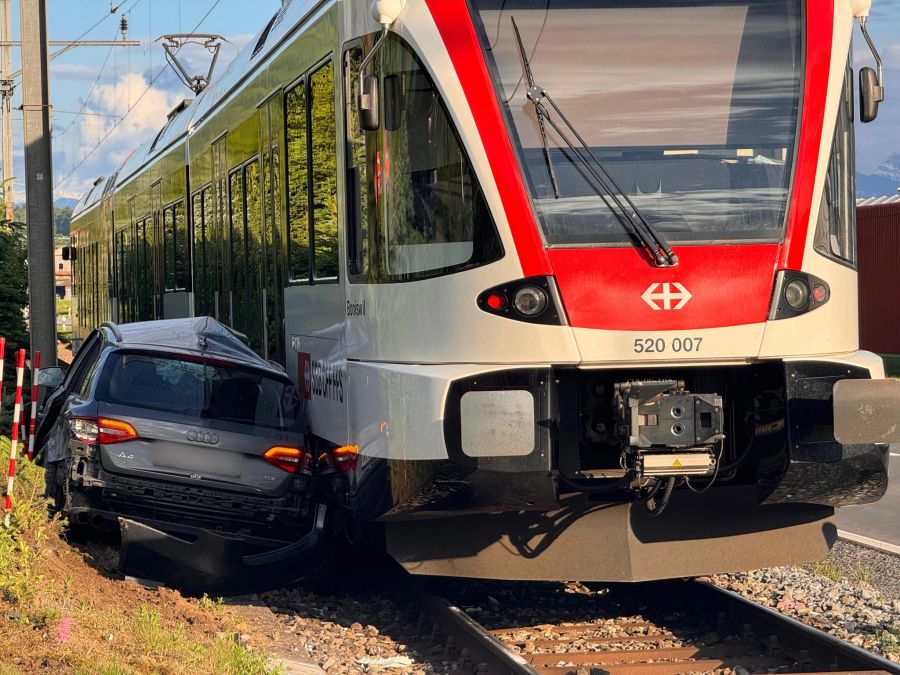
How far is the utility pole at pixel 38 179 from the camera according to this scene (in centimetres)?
1677

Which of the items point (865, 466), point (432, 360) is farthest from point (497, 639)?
point (865, 466)

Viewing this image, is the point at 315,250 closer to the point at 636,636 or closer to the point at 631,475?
the point at 631,475

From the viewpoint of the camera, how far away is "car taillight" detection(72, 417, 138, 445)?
29.8 feet

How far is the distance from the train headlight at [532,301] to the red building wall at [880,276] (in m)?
24.9

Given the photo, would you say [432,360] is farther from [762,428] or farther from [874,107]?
[874,107]

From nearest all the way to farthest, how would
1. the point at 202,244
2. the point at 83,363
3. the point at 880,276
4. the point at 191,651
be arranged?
the point at 191,651
the point at 83,363
the point at 202,244
the point at 880,276

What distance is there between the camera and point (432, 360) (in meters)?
7.22

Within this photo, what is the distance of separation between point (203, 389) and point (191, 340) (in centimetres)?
61

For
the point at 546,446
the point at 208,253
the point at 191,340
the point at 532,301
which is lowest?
the point at 546,446

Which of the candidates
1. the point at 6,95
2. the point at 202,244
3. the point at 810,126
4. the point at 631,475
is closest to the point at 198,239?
the point at 202,244

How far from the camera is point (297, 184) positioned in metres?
9.51

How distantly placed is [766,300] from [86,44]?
30.7 m

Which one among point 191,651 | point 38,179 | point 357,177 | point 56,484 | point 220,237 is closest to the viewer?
point 191,651

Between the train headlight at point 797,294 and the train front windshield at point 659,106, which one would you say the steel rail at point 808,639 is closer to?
the train headlight at point 797,294
